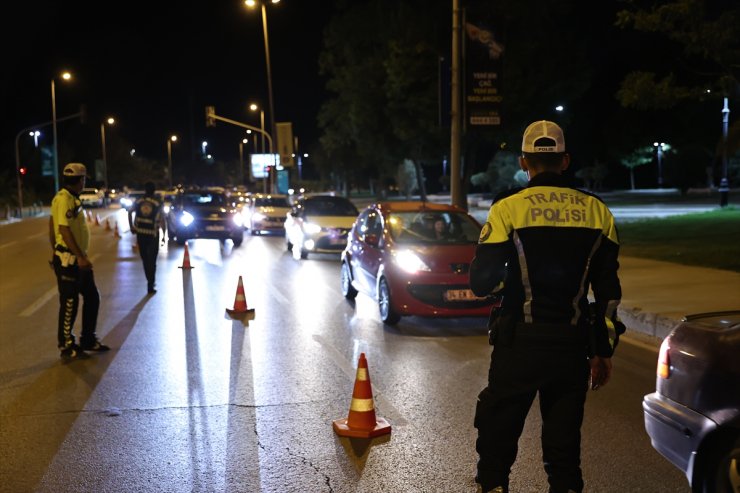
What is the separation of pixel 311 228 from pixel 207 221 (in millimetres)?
5487

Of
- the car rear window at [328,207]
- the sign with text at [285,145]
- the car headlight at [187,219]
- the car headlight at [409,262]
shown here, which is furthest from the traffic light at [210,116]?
the car headlight at [409,262]

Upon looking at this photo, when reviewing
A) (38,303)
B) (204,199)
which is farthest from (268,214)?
(38,303)

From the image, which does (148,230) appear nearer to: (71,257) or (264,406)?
(71,257)

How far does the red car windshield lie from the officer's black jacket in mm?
7388

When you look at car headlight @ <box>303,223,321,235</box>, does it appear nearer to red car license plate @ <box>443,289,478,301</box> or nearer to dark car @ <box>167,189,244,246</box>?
dark car @ <box>167,189,244,246</box>

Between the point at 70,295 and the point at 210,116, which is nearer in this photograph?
the point at 70,295

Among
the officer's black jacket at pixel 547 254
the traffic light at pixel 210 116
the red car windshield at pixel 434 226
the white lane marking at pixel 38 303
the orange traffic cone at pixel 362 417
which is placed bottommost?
the white lane marking at pixel 38 303

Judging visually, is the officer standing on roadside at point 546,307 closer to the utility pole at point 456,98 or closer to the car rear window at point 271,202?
the utility pole at point 456,98

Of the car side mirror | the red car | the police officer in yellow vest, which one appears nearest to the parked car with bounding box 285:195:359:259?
the red car

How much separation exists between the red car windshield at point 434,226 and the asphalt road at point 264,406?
3.95ft

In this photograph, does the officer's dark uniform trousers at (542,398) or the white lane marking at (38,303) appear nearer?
the officer's dark uniform trousers at (542,398)

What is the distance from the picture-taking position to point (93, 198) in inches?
2534

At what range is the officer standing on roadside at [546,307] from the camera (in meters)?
3.56

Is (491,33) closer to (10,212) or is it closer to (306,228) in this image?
(306,228)
